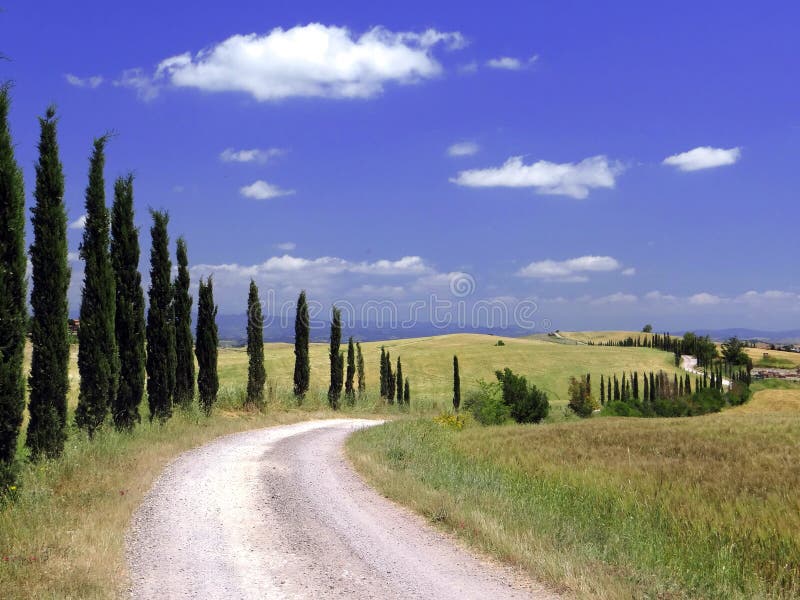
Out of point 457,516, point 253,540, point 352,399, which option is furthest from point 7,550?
point 352,399

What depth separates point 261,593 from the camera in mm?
8086

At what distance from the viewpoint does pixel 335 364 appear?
51500 mm

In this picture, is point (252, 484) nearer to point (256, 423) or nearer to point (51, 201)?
point (51, 201)

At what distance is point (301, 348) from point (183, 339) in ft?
54.8

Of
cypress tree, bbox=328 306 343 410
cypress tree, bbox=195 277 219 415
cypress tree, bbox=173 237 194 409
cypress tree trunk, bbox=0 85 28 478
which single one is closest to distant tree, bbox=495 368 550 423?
cypress tree, bbox=328 306 343 410

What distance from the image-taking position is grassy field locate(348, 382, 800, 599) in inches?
350

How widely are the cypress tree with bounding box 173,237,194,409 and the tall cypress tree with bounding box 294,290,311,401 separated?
44.6ft

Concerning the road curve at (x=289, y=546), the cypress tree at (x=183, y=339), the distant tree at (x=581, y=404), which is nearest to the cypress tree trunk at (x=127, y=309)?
the cypress tree at (x=183, y=339)

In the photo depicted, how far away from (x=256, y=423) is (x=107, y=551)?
22.2m

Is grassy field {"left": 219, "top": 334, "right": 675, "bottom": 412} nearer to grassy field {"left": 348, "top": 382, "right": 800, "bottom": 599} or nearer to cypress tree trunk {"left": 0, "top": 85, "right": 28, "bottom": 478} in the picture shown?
grassy field {"left": 348, "top": 382, "right": 800, "bottom": 599}

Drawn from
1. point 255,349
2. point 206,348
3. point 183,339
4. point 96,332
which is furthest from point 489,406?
point 96,332

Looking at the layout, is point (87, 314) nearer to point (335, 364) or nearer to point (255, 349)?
point (255, 349)

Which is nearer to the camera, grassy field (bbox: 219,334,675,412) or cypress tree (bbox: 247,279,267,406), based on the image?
cypress tree (bbox: 247,279,267,406)

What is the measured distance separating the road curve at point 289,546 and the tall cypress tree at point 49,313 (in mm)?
3974
